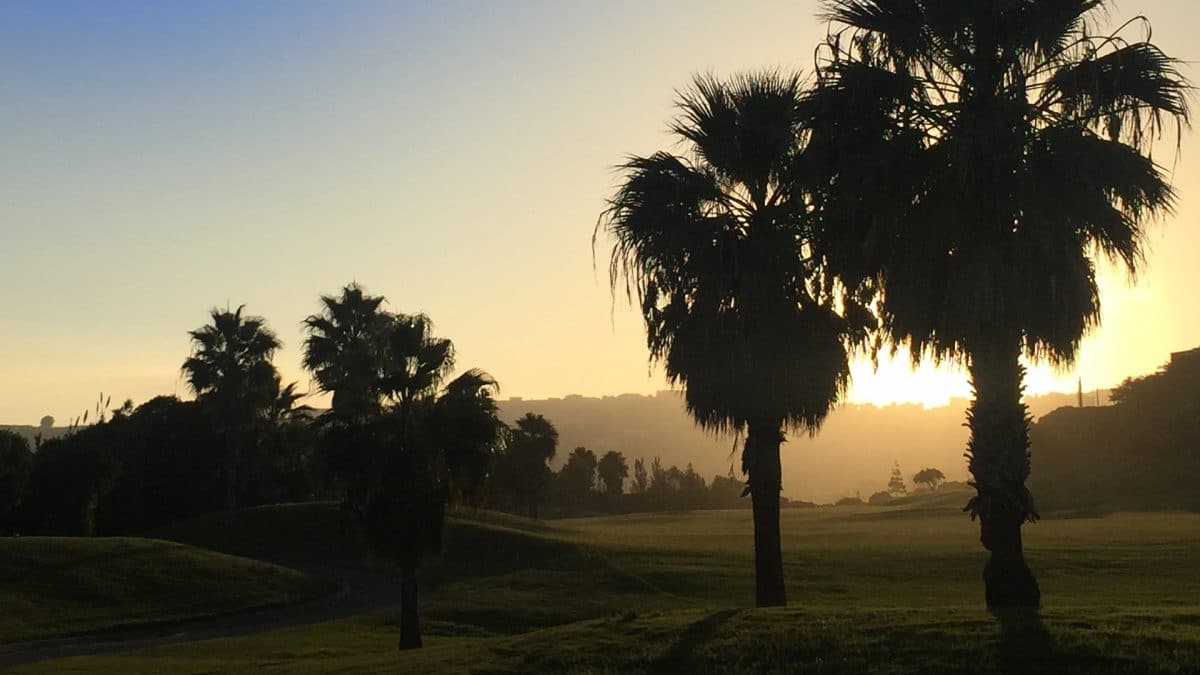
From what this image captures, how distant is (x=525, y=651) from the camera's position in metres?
20.2

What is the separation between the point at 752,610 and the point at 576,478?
453 feet

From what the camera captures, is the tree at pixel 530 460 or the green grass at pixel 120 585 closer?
the green grass at pixel 120 585

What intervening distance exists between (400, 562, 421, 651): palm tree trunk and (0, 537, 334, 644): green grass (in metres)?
15.4

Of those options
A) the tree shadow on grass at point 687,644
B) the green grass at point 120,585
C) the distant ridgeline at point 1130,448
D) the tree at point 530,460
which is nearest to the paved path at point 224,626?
the green grass at point 120,585

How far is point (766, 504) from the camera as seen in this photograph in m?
28.8

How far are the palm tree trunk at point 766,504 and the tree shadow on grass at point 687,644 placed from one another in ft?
21.3

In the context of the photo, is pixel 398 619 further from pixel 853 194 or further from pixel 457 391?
pixel 853 194

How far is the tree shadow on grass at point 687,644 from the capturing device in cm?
1780

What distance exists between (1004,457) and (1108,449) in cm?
12879

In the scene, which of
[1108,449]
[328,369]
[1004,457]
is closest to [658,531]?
[328,369]

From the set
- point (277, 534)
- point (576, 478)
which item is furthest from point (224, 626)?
point (576, 478)

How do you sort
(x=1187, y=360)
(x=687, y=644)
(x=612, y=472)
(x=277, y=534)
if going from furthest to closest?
(x=612, y=472)
(x=1187, y=360)
(x=277, y=534)
(x=687, y=644)

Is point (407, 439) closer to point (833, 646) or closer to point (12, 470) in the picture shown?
point (833, 646)

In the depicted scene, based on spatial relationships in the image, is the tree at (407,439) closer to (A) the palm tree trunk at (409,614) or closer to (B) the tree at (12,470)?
(A) the palm tree trunk at (409,614)
